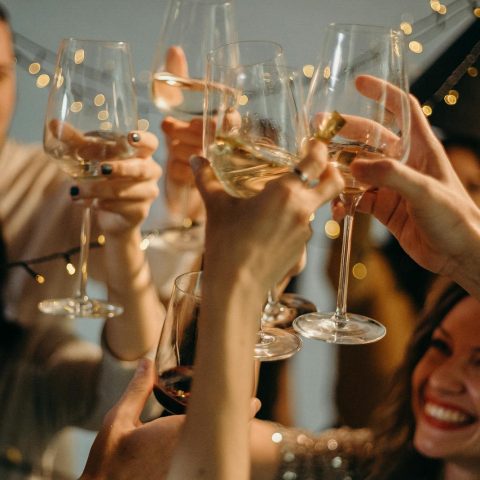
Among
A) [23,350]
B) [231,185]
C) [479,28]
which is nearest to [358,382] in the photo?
[231,185]

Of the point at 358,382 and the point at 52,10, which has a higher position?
the point at 52,10

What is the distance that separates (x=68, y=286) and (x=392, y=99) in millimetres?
604

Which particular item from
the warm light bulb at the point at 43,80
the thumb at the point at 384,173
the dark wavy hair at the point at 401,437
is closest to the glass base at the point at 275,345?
the dark wavy hair at the point at 401,437

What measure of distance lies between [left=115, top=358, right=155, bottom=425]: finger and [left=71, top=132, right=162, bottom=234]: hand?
29 centimetres

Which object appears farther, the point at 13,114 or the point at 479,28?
the point at 479,28

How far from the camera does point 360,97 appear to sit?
0.72 meters

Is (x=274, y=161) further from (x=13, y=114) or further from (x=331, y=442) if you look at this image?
(x=13, y=114)

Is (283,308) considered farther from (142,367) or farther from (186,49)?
(186,49)

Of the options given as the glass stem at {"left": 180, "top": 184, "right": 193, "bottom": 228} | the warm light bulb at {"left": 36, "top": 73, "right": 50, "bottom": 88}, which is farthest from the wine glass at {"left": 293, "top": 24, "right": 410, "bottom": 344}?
the warm light bulb at {"left": 36, "top": 73, "right": 50, "bottom": 88}

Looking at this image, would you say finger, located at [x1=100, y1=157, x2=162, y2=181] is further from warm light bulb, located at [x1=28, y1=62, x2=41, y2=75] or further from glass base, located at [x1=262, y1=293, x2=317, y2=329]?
warm light bulb, located at [x1=28, y1=62, x2=41, y2=75]

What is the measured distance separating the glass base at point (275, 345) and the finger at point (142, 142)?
28 cm

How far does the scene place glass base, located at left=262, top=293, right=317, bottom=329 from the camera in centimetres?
89

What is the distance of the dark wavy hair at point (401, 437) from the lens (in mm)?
688

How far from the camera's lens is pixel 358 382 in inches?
32.4
